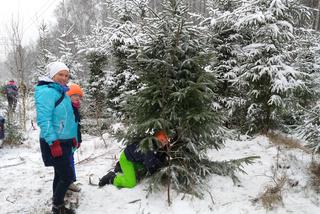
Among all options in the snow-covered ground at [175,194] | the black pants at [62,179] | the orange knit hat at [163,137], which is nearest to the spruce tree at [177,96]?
the orange knit hat at [163,137]

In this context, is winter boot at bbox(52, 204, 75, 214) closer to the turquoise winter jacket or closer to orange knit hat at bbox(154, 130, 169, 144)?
the turquoise winter jacket

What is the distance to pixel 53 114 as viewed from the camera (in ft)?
12.7

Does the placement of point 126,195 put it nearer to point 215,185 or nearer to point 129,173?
point 129,173

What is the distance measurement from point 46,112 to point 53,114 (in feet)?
0.56

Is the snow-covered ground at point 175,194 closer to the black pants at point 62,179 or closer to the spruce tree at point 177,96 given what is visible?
the spruce tree at point 177,96

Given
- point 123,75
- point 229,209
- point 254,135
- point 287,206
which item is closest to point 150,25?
point 229,209

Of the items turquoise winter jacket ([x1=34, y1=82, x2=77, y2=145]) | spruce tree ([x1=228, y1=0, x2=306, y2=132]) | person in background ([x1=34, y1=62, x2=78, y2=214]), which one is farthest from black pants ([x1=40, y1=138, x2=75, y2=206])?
spruce tree ([x1=228, y1=0, x2=306, y2=132])

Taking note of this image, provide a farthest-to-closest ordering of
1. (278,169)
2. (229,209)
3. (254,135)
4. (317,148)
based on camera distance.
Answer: (254,135) → (278,169) → (317,148) → (229,209)

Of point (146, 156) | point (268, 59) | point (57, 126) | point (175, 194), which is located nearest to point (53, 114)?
point (57, 126)

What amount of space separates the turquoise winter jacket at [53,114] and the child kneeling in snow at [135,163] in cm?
94

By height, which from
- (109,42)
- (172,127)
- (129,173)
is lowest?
(129,173)

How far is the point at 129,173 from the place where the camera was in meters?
4.75

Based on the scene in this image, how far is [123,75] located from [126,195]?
325 inches

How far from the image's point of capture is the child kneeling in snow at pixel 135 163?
4668 mm
